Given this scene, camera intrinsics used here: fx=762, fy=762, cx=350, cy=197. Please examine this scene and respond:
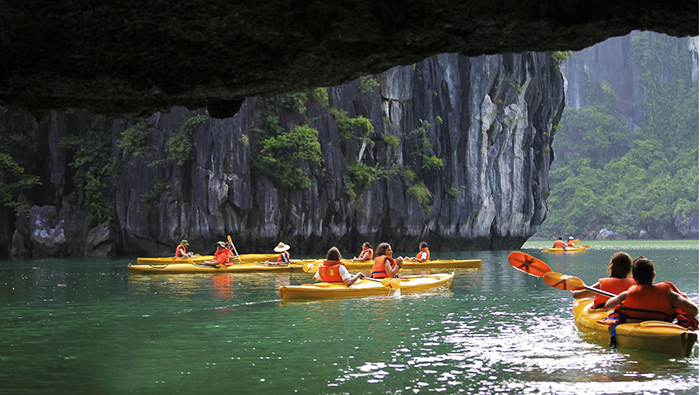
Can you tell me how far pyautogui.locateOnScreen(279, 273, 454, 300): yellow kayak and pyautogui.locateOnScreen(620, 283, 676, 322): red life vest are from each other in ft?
23.5

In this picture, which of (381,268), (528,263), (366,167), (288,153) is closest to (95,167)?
(288,153)

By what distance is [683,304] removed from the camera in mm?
8766

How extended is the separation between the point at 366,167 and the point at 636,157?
8173cm

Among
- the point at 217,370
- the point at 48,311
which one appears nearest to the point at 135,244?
the point at 48,311

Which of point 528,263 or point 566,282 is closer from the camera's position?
point 566,282

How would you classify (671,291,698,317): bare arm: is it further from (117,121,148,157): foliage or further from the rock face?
(117,121,148,157): foliage

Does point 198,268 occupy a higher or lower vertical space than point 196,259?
lower

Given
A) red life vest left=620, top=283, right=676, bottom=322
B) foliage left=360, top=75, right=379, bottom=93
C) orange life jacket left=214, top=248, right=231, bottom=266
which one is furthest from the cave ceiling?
foliage left=360, top=75, right=379, bottom=93

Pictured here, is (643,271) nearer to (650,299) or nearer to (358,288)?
(650,299)

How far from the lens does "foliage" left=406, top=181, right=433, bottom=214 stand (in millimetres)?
44938

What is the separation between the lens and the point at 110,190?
127ft

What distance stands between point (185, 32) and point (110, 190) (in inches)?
1408

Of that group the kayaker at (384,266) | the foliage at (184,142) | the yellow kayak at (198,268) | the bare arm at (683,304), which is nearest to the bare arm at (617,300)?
the bare arm at (683,304)

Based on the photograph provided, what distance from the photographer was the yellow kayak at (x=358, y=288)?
1513cm
